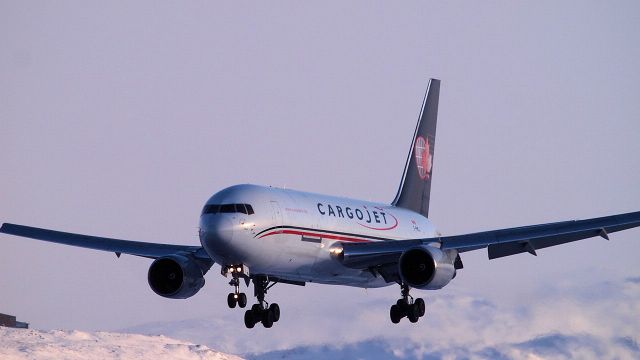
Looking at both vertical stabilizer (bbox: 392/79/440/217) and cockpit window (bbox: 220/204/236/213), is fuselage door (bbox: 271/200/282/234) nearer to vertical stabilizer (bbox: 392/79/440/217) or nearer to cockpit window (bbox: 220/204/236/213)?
cockpit window (bbox: 220/204/236/213)

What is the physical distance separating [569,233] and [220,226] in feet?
53.2

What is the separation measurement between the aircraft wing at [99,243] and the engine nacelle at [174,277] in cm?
171

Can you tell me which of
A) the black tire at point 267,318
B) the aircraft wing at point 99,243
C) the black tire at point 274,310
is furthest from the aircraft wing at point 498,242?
the aircraft wing at point 99,243

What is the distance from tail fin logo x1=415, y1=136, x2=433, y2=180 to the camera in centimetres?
8381

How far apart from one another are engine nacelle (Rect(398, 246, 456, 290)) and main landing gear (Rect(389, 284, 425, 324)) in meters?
3.63

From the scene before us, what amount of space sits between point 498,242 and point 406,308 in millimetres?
6561

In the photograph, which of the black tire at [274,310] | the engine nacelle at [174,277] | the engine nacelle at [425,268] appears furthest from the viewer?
the engine nacelle at [174,277]

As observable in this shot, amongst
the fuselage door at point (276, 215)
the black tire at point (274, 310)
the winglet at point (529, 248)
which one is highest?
the winglet at point (529, 248)

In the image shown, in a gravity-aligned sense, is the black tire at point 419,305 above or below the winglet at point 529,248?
below

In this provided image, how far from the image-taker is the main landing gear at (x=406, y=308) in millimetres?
67812

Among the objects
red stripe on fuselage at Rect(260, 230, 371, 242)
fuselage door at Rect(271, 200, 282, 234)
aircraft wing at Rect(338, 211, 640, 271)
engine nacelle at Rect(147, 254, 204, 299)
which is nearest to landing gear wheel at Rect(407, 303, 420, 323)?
aircraft wing at Rect(338, 211, 640, 271)

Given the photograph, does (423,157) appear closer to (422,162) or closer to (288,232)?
(422,162)

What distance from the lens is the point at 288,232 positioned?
203ft

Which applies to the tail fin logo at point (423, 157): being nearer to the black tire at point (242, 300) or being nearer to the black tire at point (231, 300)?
the black tire at point (242, 300)
